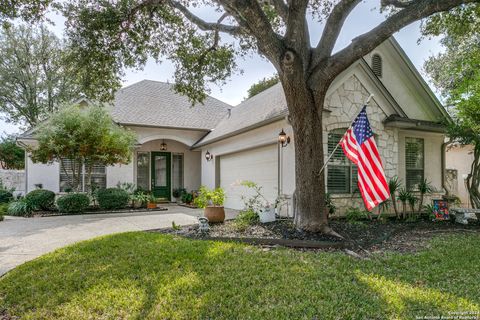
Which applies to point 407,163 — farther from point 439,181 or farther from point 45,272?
point 45,272

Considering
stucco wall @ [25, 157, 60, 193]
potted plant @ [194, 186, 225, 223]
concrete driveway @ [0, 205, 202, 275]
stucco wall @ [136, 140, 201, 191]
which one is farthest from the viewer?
stucco wall @ [136, 140, 201, 191]

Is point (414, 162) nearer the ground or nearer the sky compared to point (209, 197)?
nearer the sky

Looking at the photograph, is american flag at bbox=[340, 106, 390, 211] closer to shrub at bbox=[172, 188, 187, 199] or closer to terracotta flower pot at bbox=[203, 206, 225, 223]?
terracotta flower pot at bbox=[203, 206, 225, 223]

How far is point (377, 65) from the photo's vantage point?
1188cm

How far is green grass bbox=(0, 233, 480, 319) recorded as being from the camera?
129 inches

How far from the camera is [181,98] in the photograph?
1783cm

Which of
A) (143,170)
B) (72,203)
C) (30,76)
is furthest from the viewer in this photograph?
(30,76)

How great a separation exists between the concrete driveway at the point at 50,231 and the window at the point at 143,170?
426 cm

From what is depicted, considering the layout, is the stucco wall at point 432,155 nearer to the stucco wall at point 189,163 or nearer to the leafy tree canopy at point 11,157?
the stucco wall at point 189,163

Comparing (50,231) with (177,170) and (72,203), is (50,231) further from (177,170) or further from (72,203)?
(177,170)

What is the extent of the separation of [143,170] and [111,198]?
354 cm

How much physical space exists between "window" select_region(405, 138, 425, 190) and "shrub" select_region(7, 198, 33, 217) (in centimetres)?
1399

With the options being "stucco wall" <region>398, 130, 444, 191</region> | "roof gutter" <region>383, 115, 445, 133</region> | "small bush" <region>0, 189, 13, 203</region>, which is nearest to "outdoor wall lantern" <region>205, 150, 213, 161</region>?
"roof gutter" <region>383, 115, 445, 133</region>

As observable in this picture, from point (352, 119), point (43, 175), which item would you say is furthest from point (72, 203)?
point (352, 119)
